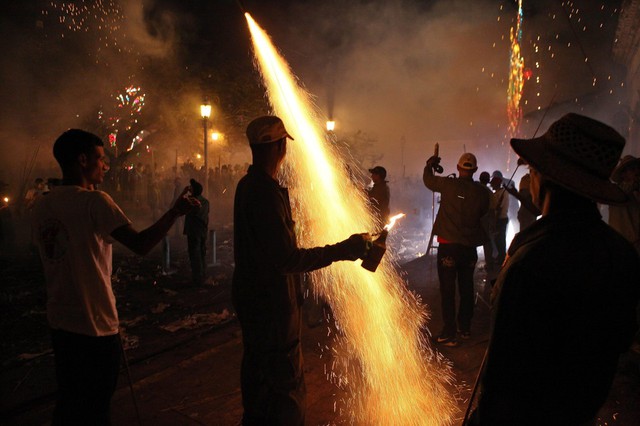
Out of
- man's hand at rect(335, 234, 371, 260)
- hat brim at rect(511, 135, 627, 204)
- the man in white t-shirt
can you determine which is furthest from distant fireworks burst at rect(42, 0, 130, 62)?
hat brim at rect(511, 135, 627, 204)

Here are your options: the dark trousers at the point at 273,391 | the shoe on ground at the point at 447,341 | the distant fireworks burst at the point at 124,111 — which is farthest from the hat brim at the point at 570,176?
the distant fireworks burst at the point at 124,111

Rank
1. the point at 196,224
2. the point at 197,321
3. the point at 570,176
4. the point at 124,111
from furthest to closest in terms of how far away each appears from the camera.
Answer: the point at 124,111 < the point at 196,224 < the point at 197,321 < the point at 570,176

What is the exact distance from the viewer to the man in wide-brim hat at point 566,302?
4.49ft

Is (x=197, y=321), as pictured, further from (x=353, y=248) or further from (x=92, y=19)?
(x=92, y=19)

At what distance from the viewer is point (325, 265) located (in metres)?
2.60

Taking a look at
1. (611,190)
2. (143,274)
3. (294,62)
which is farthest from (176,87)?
(611,190)

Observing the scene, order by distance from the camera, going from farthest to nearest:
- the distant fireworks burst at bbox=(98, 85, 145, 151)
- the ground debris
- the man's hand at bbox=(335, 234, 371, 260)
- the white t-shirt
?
the distant fireworks burst at bbox=(98, 85, 145, 151)
the ground debris
the man's hand at bbox=(335, 234, 371, 260)
the white t-shirt

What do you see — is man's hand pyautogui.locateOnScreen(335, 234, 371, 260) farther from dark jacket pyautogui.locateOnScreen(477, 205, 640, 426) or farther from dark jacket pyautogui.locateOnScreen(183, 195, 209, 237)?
dark jacket pyautogui.locateOnScreen(183, 195, 209, 237)

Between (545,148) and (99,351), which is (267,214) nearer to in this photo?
(99,351)

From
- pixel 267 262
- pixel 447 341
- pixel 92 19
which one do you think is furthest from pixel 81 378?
pixel 92 19

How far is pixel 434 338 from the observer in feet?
17.0

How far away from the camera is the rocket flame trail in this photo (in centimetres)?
366

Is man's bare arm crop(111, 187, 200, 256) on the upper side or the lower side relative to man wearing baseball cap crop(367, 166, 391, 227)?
lower

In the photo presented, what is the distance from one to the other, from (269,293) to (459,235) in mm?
3240
